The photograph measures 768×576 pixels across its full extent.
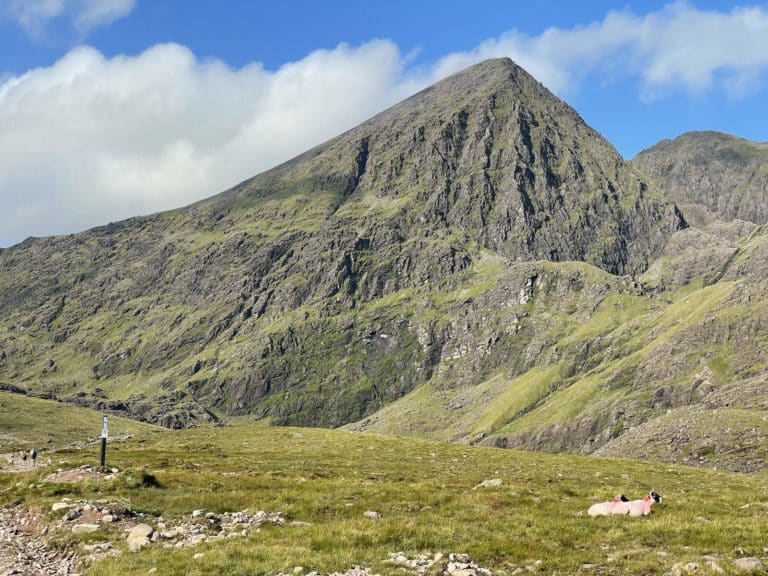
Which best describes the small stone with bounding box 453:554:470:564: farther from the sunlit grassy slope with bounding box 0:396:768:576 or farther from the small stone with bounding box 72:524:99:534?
the small stone with bounding box 72:524:99:534

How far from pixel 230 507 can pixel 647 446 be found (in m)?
158

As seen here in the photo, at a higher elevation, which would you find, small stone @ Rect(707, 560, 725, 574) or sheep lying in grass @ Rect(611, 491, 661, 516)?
small stone @ Rect(707, 560, 725, 574)

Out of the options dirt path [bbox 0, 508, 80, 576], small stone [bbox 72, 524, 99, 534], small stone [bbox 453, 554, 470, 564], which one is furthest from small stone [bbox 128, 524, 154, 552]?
small stone [bbox 453, 554, 470, 564]

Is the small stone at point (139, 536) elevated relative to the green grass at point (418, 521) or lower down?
Answer: elevated

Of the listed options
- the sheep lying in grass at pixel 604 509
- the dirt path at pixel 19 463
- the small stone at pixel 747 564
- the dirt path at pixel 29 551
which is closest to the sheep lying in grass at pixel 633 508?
the sheep lying in grass at pixel 604 509

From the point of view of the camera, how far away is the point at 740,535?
21109mm

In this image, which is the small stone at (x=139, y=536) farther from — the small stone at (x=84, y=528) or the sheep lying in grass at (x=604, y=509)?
the sheep lying in grass at (x=604, y=509)

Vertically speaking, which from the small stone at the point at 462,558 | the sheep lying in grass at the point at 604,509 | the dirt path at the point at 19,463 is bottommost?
the dirt path at the point at 19,463

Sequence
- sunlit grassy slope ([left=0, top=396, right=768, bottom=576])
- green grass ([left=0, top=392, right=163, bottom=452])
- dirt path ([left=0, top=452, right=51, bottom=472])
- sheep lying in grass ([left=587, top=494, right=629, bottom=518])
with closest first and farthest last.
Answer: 1. sunlit grassy slope ([left=0, top=396, right=768, bottom=576])
2. sheep lying in grass ([left=587, top=494, right=629, bottom=518])
3. dirt path ([left=0, top=452, right=51, bottom=472])
4. green grass ([left=0, top=392, right=163, bottom=452])

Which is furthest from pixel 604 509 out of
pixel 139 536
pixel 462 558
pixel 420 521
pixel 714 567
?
pixel 139 536

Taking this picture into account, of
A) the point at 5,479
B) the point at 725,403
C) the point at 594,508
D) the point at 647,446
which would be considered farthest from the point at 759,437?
the point at 5,479

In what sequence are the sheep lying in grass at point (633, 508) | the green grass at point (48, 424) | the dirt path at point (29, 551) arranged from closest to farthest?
the dirt path at point (29, 551), the sheep lying in grass at point (633, 508), the green grass at point (48, 424)

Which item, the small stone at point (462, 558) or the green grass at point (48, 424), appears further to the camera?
the green grass at point (48, 424)

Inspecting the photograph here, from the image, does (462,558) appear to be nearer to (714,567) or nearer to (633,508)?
(714,567)
